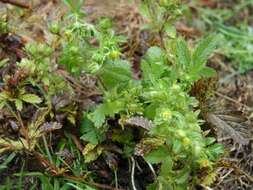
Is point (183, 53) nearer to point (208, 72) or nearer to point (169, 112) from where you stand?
point (208, 72)

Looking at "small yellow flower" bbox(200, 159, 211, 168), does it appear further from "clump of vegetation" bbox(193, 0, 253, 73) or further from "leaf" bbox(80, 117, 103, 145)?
"clump of vegetation" bbox(193, 0, 253, 73)

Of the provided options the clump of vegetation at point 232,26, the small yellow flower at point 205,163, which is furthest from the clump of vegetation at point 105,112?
the clump of vegetation at point 232,26

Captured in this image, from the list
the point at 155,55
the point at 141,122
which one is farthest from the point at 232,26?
the point at 141,122

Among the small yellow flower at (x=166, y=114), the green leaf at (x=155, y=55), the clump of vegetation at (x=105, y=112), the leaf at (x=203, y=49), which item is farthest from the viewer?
the green leaf at (x=155, y=55)

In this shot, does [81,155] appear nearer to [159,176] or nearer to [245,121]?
[159,176]

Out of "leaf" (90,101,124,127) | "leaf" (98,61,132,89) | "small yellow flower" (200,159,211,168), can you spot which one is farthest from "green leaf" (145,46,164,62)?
"small yellow flower" (200,159,211,168)

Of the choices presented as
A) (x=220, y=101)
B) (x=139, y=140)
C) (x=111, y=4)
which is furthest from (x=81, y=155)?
(x=111, y=4)

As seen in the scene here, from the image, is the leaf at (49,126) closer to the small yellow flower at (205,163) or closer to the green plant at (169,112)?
the green plant at (169,112)

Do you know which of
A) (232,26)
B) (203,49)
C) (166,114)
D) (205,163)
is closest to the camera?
(166,114)
